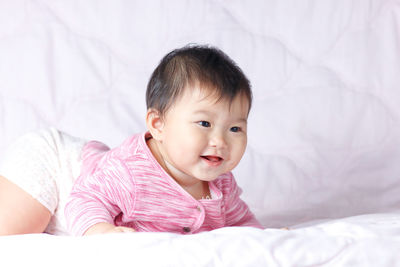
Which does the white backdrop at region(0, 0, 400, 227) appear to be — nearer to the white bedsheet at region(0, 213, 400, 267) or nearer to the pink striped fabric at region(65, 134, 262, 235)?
the pink striped fabric at region(65, 134, 262, 235)

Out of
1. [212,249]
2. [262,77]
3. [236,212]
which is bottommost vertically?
[236,212]

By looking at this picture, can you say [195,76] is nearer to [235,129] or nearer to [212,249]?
[235,129]

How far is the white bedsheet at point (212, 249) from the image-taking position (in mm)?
718

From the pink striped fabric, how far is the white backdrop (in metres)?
0.42

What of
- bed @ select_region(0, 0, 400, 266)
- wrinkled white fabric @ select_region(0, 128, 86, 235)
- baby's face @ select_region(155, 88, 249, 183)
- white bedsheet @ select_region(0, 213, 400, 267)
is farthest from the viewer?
bed @ select_region(0, 0, 400, 266)

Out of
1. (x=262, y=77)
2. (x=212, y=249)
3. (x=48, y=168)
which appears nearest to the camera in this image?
(x=212, y=249)

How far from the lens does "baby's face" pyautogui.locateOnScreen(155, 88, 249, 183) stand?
0.99 meters

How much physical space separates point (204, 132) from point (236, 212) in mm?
269

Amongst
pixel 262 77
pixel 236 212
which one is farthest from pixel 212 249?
pixel 262 77

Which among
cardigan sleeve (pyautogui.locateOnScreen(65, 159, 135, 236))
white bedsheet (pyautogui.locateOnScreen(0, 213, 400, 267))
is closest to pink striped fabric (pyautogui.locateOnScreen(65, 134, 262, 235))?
cardigan sleeve (pyautogui.locateOnScreen(65, 159, 135, 236))

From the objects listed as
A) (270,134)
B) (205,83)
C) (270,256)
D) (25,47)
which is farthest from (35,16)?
(270,256)

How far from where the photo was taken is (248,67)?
63.6 inches

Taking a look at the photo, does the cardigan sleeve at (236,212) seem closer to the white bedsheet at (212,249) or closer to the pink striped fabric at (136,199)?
the pink striped fabric at (136,199)

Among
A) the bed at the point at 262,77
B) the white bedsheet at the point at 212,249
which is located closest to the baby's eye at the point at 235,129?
the white bedsheet at the point at 212,249
